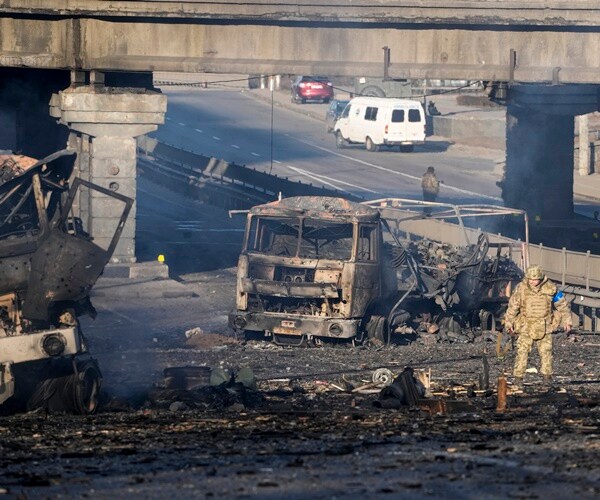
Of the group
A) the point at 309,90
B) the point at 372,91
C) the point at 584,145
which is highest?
the point at 372,91

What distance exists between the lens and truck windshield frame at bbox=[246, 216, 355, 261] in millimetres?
20172

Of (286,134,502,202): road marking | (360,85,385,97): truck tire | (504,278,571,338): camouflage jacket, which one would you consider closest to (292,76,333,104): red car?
(360,85,385,97): truck tire

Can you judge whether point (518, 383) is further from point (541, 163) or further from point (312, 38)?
point (541, 163)

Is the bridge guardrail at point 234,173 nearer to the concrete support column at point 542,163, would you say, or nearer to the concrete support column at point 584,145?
the concrete support column at point 542,163

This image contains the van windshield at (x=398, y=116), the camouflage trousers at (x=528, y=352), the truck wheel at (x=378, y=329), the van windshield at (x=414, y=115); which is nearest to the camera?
the camouflage trousers at (x=528, y=352)

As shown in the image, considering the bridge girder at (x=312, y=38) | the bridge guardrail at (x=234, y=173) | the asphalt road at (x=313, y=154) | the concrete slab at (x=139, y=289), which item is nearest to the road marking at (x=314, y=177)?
the asphalt road at (x=313, y=154)

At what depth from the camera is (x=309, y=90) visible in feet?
222

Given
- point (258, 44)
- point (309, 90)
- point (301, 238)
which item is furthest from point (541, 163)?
point (309, 90)

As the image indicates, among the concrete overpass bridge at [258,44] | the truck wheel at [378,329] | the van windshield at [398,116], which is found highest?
the concrete overpass bridge at [258,44]

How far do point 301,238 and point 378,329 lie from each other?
175 cm

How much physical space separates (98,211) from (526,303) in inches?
517

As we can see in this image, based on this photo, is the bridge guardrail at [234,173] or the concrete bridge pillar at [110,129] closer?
the concrete bridge pillar at [110,129]

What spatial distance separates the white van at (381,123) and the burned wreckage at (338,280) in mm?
30902

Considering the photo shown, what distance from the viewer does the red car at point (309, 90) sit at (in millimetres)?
67562
